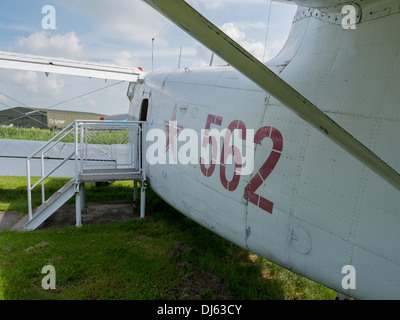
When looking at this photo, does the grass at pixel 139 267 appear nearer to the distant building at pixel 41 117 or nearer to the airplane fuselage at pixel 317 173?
the airplane fuselage at pixel 317 173

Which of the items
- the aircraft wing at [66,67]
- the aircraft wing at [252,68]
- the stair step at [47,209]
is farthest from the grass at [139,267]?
the aircraft wing at [66,67]

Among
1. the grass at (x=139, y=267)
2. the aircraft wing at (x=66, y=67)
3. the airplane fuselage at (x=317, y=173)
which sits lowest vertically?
the grass at (x=139, y=267)

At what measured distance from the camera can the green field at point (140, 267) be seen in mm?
4750

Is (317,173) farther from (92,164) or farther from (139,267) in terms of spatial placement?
(92,164)

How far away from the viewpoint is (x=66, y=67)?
9.99 metres

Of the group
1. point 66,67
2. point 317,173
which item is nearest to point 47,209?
point 66,67

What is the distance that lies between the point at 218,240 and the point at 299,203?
4.16 metres

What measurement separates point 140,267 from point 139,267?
0.7 inches

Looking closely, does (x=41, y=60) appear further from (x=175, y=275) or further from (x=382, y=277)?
(x=382, y=277)

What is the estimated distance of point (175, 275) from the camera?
17.3 ft

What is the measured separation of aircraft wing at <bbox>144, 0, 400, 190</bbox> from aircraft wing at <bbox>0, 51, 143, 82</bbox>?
9521 millimetres

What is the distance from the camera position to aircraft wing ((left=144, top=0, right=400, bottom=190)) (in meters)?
1.64
